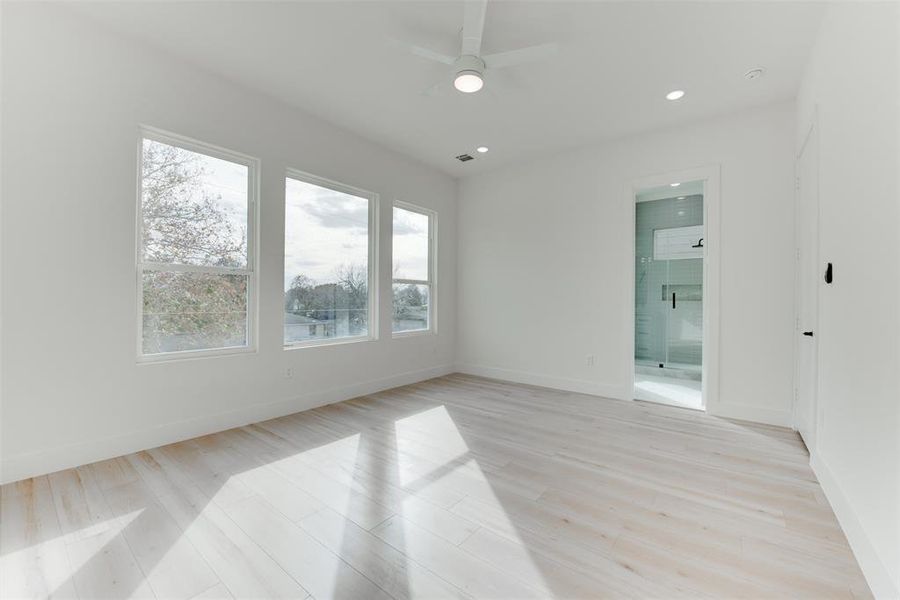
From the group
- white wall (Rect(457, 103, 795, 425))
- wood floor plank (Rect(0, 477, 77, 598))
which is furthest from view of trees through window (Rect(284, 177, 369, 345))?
wood floor plank (Rect(0, 477, 77, 598))

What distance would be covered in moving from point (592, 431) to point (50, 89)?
4.48 meters

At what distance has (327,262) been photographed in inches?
160

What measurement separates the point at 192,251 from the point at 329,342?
60.2 inches

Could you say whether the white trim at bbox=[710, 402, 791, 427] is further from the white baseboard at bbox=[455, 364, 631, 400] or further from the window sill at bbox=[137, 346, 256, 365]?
the window sill at bbox=[137, 346, 256, 365]

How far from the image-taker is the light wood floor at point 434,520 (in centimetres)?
151

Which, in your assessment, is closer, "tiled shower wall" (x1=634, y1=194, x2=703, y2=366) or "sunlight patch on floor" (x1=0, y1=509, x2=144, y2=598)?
"sunlight patch on floor" (x1=0, y1=509, x2=144, y2=598)

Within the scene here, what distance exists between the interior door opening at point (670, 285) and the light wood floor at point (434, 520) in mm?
2675

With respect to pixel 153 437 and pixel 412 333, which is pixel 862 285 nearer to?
pixel 412 333

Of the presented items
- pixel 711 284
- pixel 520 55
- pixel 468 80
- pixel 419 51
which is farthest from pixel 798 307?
pixel 419 51

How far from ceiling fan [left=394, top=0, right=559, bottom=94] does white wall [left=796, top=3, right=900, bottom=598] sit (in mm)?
1477

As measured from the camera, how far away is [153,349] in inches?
112

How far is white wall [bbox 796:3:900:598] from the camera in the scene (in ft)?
4.65

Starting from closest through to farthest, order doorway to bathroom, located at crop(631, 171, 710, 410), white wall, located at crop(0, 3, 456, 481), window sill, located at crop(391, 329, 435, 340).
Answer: white wall, located at crop(0, 3, 456, 481) → window sill, located at crop(391, 329, 435, 340) → doorway to bathroom, located at crop(631, 171, 710, 410)

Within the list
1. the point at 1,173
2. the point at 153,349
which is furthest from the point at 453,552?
the point at 1,173
